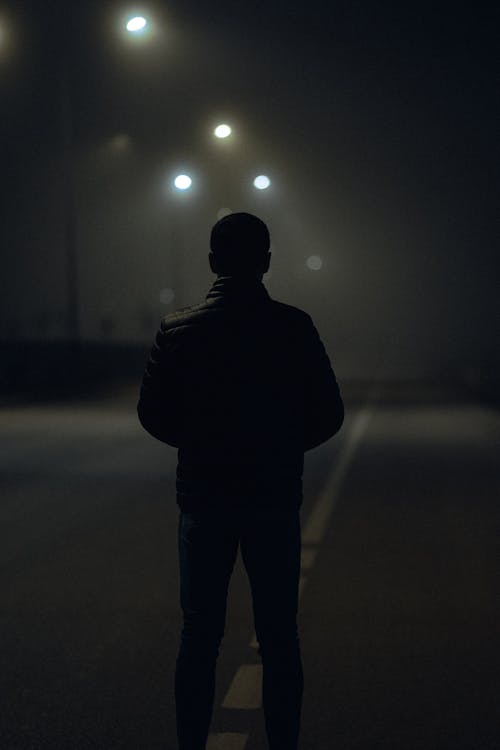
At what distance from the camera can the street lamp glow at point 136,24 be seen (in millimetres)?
24688

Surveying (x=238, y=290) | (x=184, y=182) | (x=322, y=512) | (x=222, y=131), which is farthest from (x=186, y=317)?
(x=184, y=182)

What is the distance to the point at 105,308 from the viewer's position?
87750 millimetres

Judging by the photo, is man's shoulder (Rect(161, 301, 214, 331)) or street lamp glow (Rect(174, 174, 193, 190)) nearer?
man's shoulder (Rect(161, 301, 214, 331))

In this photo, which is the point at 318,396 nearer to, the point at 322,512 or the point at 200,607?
the point at 200,607

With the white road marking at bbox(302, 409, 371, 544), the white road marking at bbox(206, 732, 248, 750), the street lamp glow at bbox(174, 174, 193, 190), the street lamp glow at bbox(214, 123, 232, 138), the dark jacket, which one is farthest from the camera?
the street lamp glow at bbox(174, 174, 193, 190)

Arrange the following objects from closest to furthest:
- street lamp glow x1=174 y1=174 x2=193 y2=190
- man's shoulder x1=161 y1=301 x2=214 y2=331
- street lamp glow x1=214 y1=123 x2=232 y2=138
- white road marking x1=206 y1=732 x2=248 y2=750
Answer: man's shoulder x1=161 y1=301 x2=214 y2=331
white road marking x1=206 y1=732 x2=248 y2=750
street lamp glow x1=214 y1=123 x2=232 y2=138
street lamp glow x1=174 y1=174 x2=193 y2=190

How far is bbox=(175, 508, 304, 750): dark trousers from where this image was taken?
4180 millimetres

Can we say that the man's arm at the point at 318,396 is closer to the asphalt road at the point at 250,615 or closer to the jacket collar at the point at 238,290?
the jacket collar at the point at 238,290

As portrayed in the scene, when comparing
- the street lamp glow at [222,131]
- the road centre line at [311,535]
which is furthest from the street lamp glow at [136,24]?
the road centre line at [311,535]

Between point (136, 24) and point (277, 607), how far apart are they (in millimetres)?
22007

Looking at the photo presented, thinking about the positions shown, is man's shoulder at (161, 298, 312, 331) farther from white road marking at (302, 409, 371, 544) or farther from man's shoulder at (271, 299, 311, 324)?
white road marking at (302, 409, 371, 544)

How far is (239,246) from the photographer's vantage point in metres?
4.29

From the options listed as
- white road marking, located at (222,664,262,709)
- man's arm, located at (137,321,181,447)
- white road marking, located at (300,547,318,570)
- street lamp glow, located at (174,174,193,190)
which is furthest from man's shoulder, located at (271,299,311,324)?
street lamp glow, located at (174,174,193,190)

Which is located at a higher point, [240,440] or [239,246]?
[239,246]
